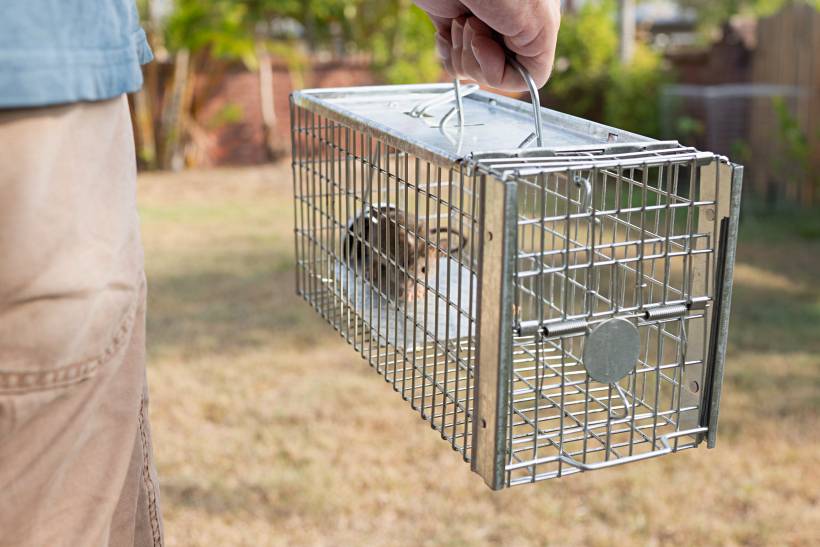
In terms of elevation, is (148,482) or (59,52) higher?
(59,52)

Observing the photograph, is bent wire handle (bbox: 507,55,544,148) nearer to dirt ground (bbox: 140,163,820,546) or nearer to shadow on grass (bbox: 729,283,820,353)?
dirt ground (bbox: 140,163,820,546)

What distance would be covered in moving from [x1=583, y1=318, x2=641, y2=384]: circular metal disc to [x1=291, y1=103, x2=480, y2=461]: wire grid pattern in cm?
12

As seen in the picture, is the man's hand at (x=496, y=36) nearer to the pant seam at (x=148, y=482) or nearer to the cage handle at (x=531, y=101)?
the cage handle at (x=531, y=101)

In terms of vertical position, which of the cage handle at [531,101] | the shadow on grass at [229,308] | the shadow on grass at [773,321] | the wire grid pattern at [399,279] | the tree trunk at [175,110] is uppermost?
the cage handle at [531,101]

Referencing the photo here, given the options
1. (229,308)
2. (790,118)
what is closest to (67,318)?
(229,308)

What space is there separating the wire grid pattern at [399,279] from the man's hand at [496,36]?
14cm

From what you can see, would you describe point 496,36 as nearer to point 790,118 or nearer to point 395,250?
point 395,250

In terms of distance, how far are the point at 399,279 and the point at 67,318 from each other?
18.1 inches

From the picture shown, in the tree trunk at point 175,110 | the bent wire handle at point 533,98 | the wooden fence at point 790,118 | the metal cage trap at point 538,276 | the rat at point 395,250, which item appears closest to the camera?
the metal cage trap at point 538,276

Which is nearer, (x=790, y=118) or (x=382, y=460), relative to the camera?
(x=382, y=460)

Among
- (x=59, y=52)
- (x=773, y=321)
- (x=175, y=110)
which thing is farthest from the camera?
(x=175, y=110)

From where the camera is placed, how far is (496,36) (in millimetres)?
1133

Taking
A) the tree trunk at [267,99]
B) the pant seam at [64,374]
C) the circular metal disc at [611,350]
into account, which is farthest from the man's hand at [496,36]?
the tree trunk at [267,99]

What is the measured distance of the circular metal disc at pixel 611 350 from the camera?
0.91 m
